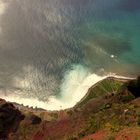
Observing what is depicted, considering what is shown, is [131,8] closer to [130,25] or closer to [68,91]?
[130,25]

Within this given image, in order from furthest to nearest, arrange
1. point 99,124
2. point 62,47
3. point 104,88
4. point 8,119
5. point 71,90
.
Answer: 1. point 62,47
2. point 104,88
3. point 71,90
4. point 8,119
5. point 99,124

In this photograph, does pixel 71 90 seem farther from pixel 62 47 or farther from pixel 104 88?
pixel 62 47

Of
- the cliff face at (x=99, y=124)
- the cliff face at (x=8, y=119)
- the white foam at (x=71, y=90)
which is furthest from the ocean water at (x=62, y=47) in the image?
the cliff face at (x=99, y=124)

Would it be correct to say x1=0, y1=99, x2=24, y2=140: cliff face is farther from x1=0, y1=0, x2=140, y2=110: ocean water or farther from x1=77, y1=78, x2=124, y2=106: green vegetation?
x1=77, y1=78, x2=124, y2=106: green vegetation

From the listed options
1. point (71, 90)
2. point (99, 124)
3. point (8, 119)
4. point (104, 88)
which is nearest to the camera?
point (99, 124)

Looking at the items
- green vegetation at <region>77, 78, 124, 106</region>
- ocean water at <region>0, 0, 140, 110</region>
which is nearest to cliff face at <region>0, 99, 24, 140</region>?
ocean water at <region>0, 0, 140, 110</region>

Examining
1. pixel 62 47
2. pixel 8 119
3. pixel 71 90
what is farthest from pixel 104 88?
pixel 8 119
